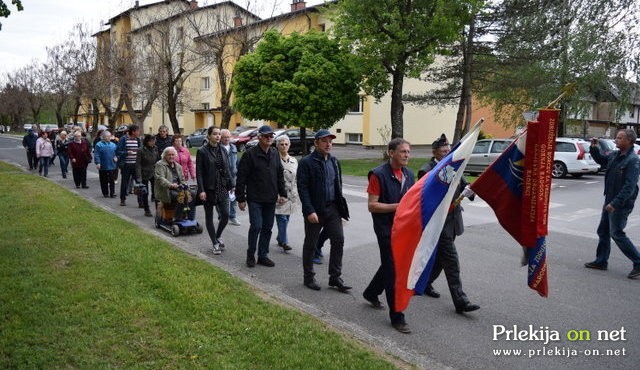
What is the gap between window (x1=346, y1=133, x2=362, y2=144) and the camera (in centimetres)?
4190

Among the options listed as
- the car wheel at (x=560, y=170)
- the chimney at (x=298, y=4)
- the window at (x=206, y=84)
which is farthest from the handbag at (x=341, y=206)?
the window at (x=206, y=84)

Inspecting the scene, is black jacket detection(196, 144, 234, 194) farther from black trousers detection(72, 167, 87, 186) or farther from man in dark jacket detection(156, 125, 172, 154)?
black trousers detection(72, 167, 87, 186)

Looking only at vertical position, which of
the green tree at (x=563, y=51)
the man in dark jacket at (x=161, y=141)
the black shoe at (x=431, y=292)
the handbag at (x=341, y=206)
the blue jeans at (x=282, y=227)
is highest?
the green tree at (x=563, y=51)

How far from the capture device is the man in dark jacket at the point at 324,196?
6.19 meters

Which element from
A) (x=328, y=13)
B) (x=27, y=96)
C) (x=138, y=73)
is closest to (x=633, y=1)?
(x=328, y=13)

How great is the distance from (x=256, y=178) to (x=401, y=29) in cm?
1618

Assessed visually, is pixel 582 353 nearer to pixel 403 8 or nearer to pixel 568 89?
pixel 568 89

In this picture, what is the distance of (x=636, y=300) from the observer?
6.10 meters

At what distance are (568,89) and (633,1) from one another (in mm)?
28876

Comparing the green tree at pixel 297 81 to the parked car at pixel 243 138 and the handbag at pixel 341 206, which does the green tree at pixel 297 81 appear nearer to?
the parked car at pixel 243 138

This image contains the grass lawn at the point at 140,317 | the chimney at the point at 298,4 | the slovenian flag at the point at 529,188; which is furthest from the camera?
the chimney at the point at 298,4

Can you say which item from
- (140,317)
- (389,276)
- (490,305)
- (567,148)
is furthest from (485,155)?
(140,317)

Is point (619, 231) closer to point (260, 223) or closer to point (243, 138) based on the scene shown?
point (260, 223)

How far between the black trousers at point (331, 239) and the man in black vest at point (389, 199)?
38.6 inches
